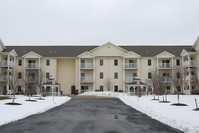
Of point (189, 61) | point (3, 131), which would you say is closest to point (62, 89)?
point (189, 61)

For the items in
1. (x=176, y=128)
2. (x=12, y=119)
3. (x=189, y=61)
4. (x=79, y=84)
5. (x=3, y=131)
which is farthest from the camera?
(x=79, y=84)

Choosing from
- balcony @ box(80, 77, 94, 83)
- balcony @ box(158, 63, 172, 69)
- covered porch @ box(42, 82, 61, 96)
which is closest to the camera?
covered porch @ box(42, 82, 61, 96)

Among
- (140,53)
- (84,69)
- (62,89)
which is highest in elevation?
(140,53)

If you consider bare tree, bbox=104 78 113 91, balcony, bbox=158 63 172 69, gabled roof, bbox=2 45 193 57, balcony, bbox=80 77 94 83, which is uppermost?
gabled roof, bbox=2 45 193 57

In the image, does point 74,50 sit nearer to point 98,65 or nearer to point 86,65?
point 86,65

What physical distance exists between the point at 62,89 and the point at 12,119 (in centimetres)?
4047

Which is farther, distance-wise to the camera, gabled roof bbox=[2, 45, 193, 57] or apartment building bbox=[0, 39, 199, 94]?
gabled roof bbox=[2, 45, 193, 57]

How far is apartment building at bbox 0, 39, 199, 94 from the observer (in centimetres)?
4981

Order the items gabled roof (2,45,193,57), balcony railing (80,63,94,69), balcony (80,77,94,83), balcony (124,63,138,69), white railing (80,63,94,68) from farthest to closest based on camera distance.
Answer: gabled roof (2,45,193,57) → white railing (80,63,94,68) → balcony railing (80,63,94,69) → balcony (124,63,138,69) → balcony (80,77,94,83)

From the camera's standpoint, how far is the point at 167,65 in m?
50.1

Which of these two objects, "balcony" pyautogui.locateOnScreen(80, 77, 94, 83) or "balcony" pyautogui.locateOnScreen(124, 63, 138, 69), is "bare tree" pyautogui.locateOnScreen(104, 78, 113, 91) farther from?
"balcony" pyautogui.locateOnScreen(124, 63, 138, 69)

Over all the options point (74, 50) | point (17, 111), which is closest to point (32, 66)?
point (74, 50)

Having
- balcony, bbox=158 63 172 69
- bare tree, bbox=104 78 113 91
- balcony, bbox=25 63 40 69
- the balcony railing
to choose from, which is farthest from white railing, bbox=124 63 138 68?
balcony, bbox=25 63 40 69
